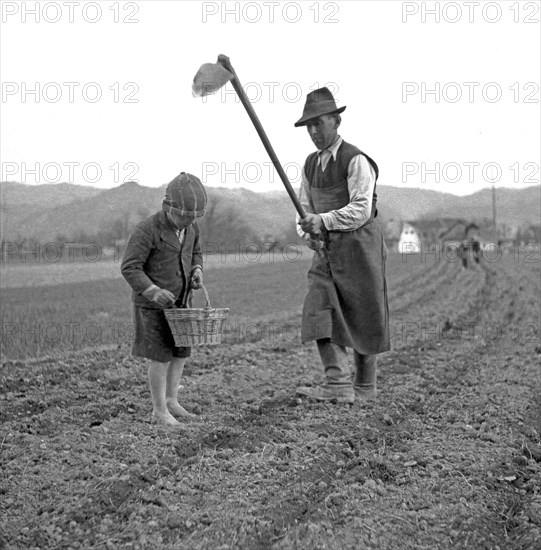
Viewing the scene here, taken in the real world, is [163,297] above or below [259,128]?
→ below

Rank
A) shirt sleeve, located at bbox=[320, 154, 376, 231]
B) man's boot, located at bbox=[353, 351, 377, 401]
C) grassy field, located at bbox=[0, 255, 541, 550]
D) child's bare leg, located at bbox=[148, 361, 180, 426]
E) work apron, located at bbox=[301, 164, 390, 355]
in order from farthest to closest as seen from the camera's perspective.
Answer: man's boot, located at bbox=[353, 351, 377, 401] → work apron, located at bbox=[301, 164, 390, 355] → shirt sleeve, located at bbox=[320, 154, 376, 231] → child's bare leg, located at bbox=[148, 361, 180, 426] → grassy field, located at bbox=[0, 255, 541, 550]

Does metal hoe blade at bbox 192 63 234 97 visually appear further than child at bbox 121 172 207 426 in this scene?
No

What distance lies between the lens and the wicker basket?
5.01m

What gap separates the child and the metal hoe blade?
54 cm

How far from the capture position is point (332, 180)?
20.9ft

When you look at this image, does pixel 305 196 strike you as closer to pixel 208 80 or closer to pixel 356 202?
pixel 356 202

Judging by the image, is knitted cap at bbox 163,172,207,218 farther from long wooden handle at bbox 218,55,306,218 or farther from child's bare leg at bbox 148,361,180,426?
child's bare leg at bbox 148,361,180,426

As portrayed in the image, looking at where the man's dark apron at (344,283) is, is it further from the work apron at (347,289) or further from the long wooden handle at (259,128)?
the long wooden handle at (259,128)

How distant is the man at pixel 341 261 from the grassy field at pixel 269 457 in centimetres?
42

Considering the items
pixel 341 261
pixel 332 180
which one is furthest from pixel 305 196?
pixel 341 261

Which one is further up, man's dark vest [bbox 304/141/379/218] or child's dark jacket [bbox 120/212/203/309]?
man's dark vest [bbox 304/141/379/218]

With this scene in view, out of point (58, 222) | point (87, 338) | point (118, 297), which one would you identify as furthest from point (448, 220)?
point (87, 338)

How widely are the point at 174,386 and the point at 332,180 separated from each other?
2.03 meters

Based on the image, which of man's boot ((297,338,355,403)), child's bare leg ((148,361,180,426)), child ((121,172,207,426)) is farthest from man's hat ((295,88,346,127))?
child's bare leg ((148,361,180,426))
